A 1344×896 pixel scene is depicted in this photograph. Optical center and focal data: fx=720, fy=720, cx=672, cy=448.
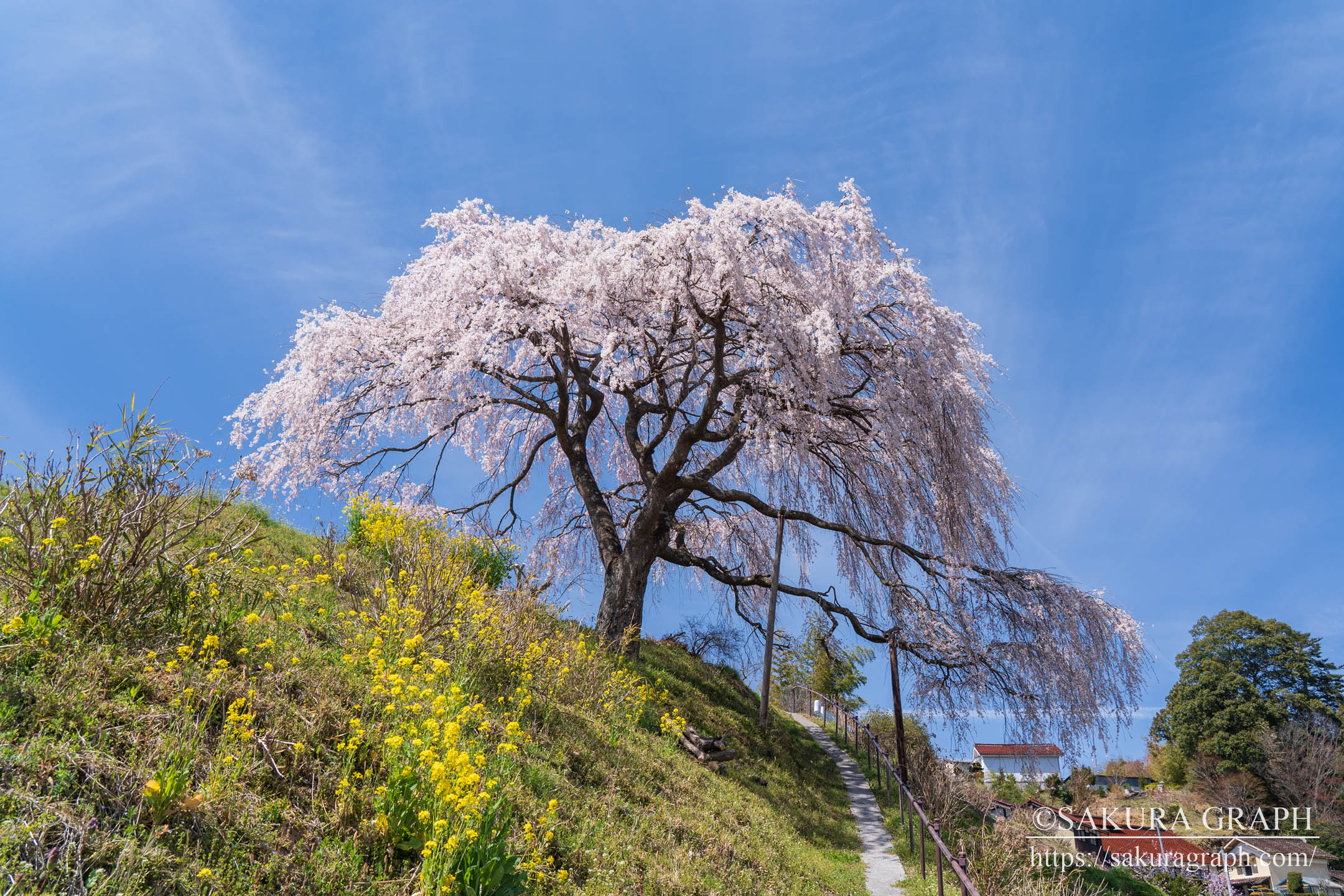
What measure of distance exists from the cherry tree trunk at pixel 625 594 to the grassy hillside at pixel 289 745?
5803 millimetres

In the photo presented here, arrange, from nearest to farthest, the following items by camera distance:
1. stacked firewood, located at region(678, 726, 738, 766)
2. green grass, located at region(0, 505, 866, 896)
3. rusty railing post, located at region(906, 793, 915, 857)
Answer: green grass, located at region(0, 505, 866, 896)
stacked firewood, located at region(678, 726, 738, 766)
rusty railing post, located at region(906, 793, 915, 857)

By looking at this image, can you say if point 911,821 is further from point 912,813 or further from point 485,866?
point 485,866

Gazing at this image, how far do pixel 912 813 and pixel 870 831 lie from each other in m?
1.32

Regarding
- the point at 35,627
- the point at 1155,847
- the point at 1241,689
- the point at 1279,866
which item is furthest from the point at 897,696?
the point at 1241,689

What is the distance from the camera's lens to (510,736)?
229 inches

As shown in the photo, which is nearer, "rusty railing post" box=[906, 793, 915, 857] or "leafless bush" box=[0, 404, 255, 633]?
"leafless bush" box=[0, 404, 255, 633]

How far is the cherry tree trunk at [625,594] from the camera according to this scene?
46.8 ft

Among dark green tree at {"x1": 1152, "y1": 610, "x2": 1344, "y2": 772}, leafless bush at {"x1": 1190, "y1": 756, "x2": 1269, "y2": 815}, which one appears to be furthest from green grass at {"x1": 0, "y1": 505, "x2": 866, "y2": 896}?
dark green tree at {"x1": 1152, "y1": 610, "x2": 1344, "y2": 772}

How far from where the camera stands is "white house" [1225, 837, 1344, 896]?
84.2ft

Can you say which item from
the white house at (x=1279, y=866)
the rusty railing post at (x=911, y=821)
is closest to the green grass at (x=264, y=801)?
the rusty railing post at (x=911, y=821)

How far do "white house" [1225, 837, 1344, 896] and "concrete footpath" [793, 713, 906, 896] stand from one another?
1671 centimetres

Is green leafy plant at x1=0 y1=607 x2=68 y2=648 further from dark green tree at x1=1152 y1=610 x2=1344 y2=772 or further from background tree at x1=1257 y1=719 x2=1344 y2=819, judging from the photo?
dark green tree at x1=1152 y1=610 x2=1344 y2=772

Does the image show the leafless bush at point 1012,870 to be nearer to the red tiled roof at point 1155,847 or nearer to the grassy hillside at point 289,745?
the grassy hillside at point 289,745

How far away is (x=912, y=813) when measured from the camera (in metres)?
12.3
